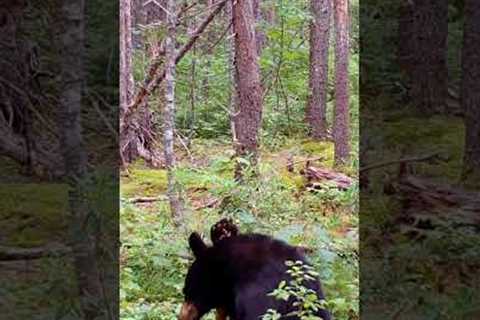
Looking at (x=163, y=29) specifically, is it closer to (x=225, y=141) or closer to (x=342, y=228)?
(x=342, y=228)

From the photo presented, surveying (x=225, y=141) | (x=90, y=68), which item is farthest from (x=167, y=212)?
(x=225, y=141)

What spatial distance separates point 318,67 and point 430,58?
6.09 metres

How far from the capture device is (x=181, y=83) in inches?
428

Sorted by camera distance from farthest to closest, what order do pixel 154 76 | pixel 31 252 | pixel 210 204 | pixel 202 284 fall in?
pixel 210 204, pixel 154 76, pixel 31 252, pixel 202 284

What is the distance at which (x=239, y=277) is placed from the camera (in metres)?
3.44

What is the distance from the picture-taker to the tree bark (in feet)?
18.0

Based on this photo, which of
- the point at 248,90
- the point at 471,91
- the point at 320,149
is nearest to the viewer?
the point at 471,91

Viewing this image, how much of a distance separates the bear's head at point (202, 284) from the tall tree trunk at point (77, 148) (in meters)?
0.67

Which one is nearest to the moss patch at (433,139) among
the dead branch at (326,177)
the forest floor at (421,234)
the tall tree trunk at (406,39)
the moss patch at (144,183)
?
the forest floor at (421,234)

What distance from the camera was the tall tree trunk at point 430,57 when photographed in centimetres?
547

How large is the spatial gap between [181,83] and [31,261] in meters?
6.34

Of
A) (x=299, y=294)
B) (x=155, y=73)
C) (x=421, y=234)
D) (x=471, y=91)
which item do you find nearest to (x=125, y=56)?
(x=155, y=73)

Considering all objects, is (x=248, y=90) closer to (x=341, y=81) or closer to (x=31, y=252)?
(x=31, y=252)

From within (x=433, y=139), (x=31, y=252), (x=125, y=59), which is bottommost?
(x=31, y=252)
